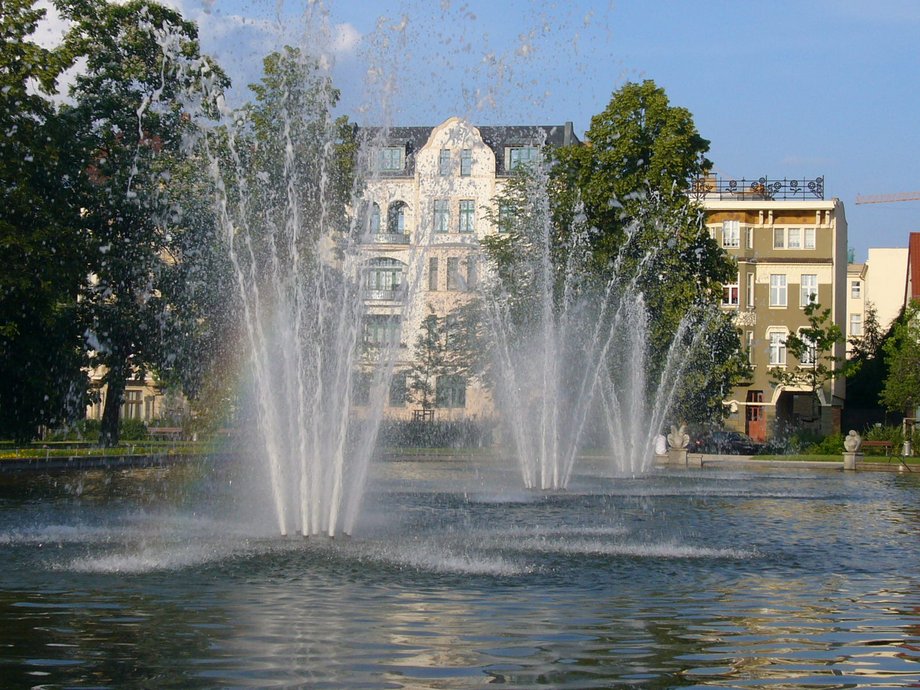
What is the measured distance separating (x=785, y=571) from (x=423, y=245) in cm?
875

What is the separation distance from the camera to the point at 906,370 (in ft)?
203

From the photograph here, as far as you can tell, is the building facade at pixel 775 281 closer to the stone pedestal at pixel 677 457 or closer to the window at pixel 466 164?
the window at pixel 466 164

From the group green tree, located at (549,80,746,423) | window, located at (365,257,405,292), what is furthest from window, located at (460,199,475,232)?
green tree, located at (549,80,746,423)

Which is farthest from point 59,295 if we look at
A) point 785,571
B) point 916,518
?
point 785,571

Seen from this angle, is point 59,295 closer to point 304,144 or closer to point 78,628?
point 304,144

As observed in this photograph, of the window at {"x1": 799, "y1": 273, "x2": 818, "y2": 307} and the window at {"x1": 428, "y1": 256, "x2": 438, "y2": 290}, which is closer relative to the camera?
the window at {"x1": 428, "y1": 256, "x2": 438, "y2": 290}

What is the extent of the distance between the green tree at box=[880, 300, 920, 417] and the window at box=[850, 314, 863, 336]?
4660 cm

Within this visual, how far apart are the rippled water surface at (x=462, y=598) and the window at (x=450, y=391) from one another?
3686cm

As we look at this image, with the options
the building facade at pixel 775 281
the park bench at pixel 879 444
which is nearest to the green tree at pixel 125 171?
the park bench at pixel 879 444

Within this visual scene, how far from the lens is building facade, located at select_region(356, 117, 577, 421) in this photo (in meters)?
66.8

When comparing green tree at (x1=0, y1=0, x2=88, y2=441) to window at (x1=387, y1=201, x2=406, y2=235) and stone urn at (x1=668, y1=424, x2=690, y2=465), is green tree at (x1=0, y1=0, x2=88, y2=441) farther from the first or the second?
window at (x1=387, y1=201, x2=406, y2=235)

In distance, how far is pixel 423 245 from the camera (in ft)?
70.2

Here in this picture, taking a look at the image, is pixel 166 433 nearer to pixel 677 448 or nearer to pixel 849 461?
pixel 677 448

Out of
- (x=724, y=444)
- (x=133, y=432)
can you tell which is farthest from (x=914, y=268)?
(x=133, y=432)
